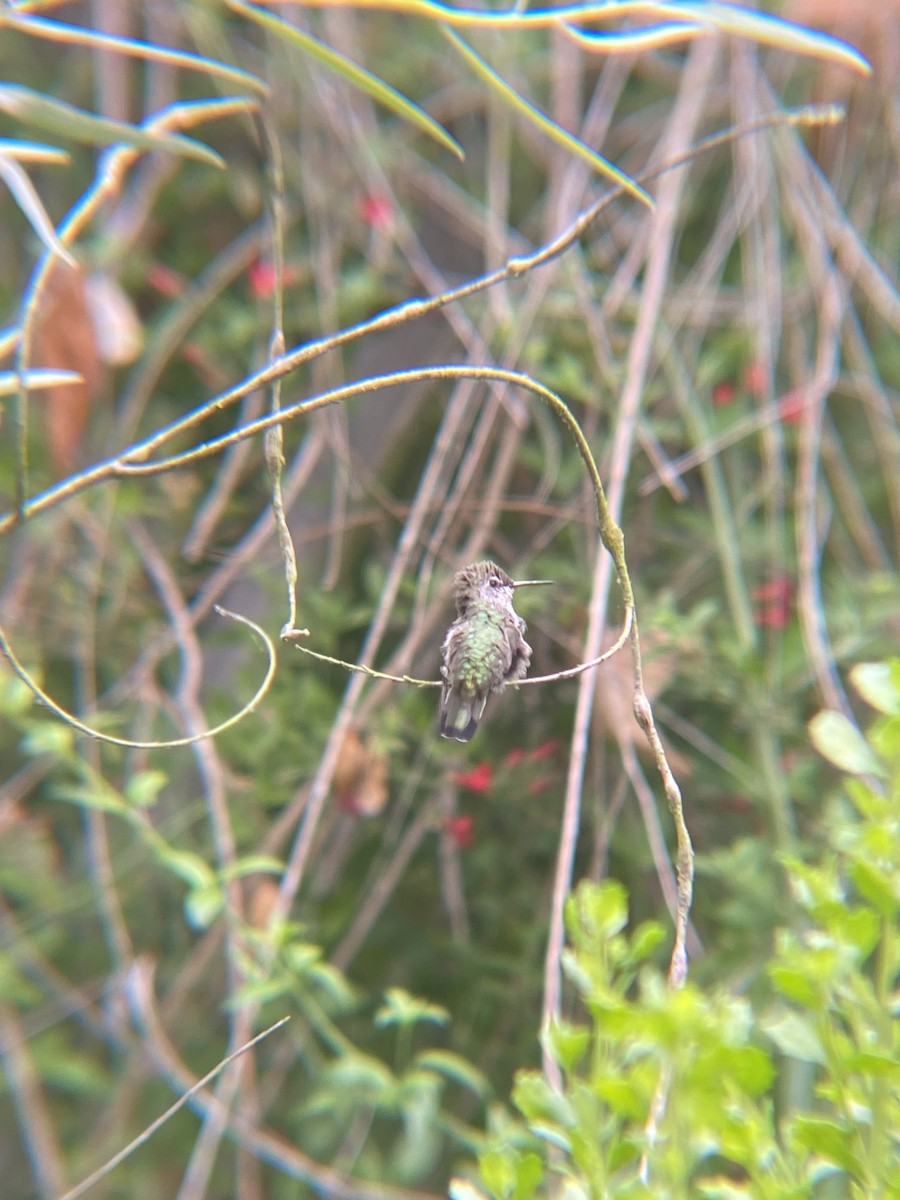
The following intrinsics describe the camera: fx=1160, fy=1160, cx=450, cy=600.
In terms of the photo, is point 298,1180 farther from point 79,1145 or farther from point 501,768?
point 501,768

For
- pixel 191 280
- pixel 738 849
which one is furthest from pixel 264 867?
pixel 191 280

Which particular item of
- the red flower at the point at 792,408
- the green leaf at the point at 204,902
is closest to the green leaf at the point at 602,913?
the green leaf at the point at 204,902

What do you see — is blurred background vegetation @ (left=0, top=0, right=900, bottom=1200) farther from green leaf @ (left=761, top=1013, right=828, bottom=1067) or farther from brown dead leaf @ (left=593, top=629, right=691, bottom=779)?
green leaf @ (left=761, top=1013, right=828, bottom=1067)

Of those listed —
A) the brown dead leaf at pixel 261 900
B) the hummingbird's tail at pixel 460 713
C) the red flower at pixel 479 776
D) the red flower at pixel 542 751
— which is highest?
the hummingbird's tail at pixel 460 713

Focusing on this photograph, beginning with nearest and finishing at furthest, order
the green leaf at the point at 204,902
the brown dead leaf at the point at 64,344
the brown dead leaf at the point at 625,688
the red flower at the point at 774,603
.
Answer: the green leaf at the point at 204,902, the brown dead leaf at the point at 625,688, the red flower at the point at 774,603, the brown dead leaf at the point at 64,344

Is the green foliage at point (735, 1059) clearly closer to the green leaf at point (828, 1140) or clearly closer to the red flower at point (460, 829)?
the green leaf at point (828, 1140)

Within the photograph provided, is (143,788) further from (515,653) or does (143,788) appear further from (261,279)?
(261,279)

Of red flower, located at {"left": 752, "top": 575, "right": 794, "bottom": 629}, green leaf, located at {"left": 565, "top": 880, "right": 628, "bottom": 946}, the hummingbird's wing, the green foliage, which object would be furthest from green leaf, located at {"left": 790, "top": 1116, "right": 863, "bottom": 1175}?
red flower, located at {"left": 752, "top": 575, "right": 794, "bottom": 629}
